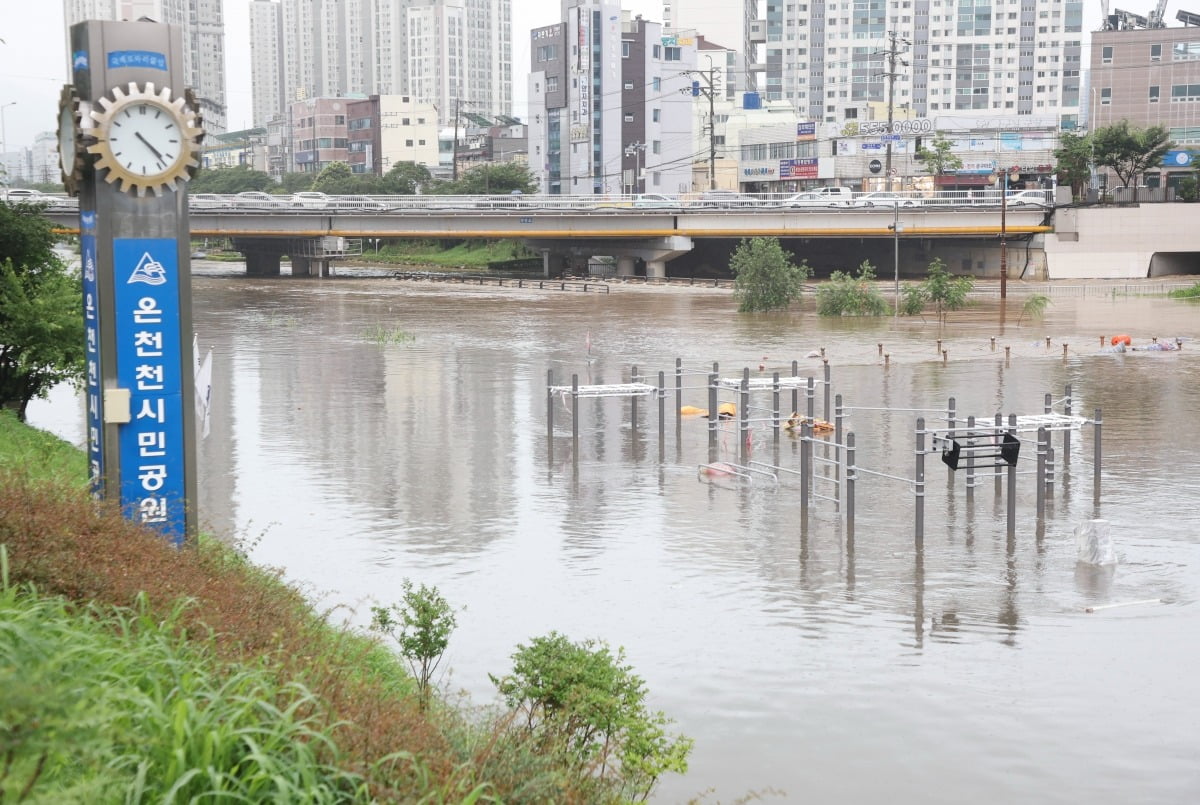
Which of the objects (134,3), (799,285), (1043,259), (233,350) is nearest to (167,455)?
(233,350)

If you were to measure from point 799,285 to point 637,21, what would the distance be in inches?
3130

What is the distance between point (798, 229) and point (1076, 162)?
17.0 meters

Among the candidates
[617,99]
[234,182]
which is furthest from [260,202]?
[234,182]

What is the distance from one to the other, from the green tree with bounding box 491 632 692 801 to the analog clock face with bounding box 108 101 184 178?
5766 millimetres

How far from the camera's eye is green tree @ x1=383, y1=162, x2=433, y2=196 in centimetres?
12613

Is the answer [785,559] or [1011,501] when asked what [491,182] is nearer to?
[1011,501]

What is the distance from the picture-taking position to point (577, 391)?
934 inches

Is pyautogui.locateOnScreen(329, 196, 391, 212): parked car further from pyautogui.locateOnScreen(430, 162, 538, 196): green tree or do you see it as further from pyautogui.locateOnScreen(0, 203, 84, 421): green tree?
pyautogui.locateOnScreen(0, 203, 84, 421): green tree

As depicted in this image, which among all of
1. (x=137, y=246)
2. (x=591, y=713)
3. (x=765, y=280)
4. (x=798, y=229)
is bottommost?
(x=591, y=713)

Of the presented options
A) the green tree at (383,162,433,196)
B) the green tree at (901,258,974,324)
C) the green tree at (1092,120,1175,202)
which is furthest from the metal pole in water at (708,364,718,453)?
the green tree at (383,162,433,196)

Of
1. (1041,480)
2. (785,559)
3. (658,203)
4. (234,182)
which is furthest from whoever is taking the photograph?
(234,182)

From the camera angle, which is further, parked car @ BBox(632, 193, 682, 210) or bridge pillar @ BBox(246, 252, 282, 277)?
bridge pillar @ BBox(246, 252, 282, 277)

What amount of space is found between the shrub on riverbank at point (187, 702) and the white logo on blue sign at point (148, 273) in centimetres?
281

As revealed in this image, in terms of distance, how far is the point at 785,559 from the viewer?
1672 centimetres
